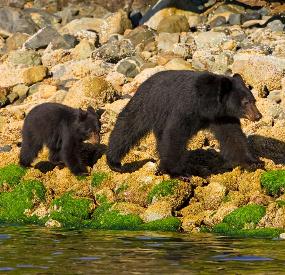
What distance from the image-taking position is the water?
8.52m

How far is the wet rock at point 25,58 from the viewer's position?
2225cm

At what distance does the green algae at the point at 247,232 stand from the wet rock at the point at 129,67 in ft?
30.5

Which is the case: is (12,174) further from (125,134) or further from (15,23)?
(15,23)

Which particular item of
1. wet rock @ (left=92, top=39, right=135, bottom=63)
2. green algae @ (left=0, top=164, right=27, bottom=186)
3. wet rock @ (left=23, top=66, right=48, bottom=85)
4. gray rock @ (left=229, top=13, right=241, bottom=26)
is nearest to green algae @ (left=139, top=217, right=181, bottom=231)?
green algae @ (left=0, top=164, right=27, bottom=186)

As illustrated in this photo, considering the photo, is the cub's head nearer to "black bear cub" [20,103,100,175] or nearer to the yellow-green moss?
the yellow-green moss

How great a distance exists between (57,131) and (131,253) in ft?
15.6

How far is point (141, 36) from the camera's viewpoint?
966 inches

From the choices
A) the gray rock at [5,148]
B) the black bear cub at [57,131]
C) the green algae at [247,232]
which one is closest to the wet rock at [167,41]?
the gray rock at [5,148]

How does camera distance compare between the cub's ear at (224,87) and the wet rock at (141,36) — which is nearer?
the cub's ear at (224,87)

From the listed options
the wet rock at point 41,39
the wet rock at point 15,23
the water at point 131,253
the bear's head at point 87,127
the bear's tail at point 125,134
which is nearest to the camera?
the water at point 131,253

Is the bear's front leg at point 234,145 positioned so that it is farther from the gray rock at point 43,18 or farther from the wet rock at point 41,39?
the gray rock at point 43,18

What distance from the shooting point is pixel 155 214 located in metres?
11.7

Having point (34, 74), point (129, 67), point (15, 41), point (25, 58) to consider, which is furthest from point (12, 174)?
point (15, 41)

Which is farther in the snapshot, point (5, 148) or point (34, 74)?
point (34, 74)
